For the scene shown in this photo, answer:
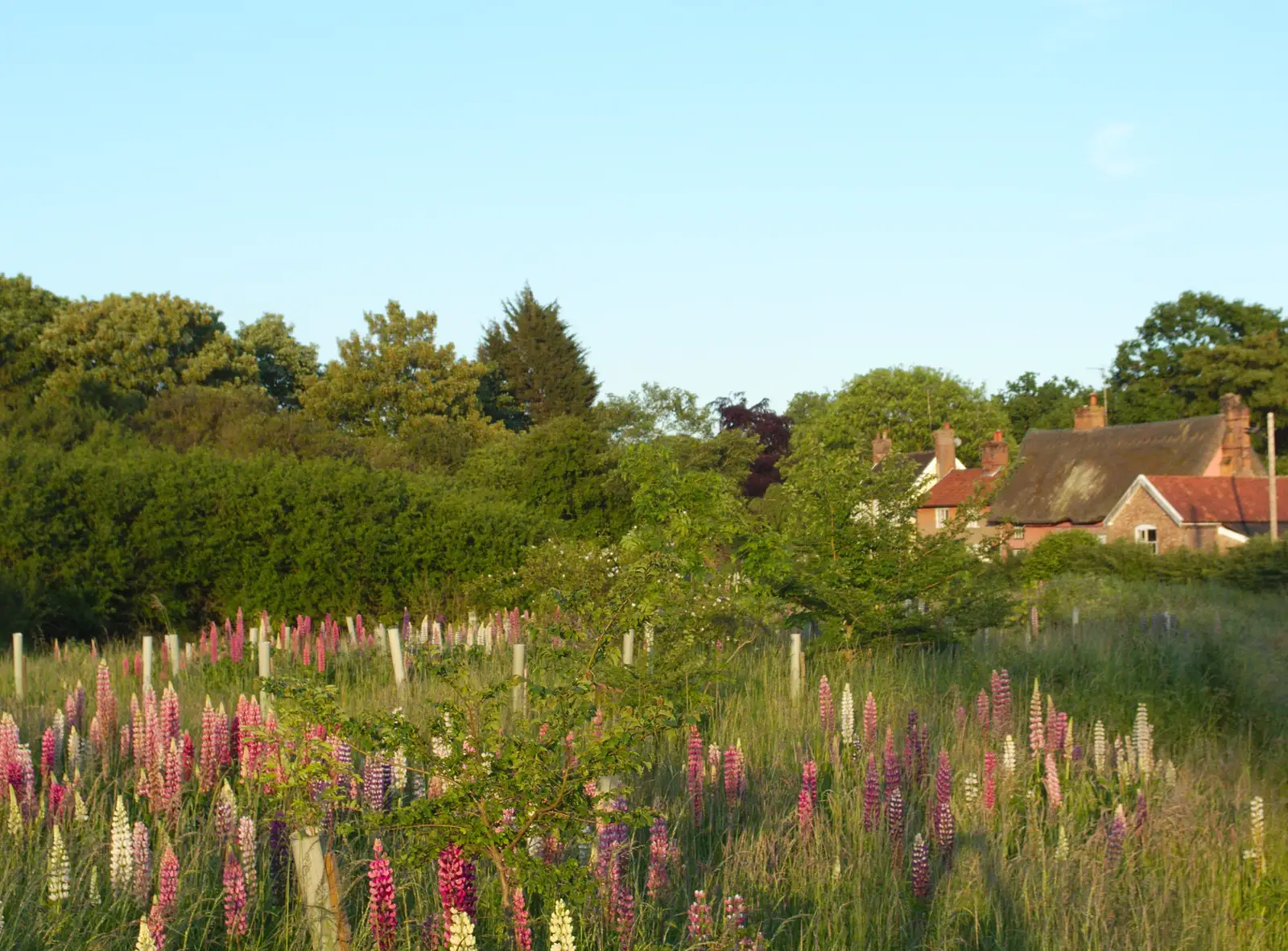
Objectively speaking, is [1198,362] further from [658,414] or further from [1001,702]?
[1001,702]

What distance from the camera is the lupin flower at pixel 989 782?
521 centimetres

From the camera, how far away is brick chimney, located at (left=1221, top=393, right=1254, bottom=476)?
47.6m

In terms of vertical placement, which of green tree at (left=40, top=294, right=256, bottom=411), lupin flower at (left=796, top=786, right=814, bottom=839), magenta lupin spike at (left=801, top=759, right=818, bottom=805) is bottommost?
lupin flower at (left=796, top=786, right=814, bottom=839)

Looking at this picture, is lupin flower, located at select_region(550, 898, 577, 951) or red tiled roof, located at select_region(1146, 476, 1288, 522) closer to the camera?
lupin flower, located at select_region(550, 898, 577, 951)

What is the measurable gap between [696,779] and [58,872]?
2559 mm

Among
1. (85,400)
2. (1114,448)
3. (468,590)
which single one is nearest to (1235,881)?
(468,590)

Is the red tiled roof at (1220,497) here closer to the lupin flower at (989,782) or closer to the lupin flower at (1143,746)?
the lupin flower at (1143,746)

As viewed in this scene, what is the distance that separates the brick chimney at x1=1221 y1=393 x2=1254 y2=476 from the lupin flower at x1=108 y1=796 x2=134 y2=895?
51022 mm

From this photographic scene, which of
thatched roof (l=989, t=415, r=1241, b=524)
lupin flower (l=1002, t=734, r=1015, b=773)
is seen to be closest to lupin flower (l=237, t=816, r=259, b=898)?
lupin flower (l=1002, t=734, r=1015, b=773)

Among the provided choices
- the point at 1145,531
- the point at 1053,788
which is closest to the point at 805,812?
the point at 1053,788

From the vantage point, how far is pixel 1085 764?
6.18 m

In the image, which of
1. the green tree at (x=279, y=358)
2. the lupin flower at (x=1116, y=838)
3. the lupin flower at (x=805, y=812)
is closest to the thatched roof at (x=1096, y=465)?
the green tree at (x=279, y=358)

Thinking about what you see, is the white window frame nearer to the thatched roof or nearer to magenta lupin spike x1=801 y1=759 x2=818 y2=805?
the thatched roof

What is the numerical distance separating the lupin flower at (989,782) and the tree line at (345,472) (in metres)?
4.16
